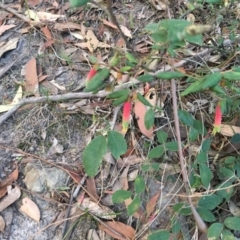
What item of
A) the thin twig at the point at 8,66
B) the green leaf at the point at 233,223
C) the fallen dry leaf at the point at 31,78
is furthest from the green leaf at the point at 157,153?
the thin twig at the point at 8,66

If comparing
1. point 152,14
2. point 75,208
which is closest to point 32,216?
point 75,208

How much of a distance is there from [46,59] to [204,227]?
1.11m

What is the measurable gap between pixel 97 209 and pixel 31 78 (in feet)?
2.37

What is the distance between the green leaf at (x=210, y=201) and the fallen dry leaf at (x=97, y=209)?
0.33m

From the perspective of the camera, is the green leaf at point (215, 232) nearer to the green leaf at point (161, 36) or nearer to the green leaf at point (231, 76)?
the green leaf at point (231, 76)

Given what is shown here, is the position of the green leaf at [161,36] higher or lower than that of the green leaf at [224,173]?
higher

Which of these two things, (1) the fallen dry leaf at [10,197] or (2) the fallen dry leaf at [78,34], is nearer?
(1) the fallen dry leaf at [10,197]

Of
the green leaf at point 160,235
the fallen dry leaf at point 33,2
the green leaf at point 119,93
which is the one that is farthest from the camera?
the fallen dry leaf at point 33,2

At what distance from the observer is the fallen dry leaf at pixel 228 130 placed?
68.3 inches

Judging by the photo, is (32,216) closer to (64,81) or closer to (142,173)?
(142,173)

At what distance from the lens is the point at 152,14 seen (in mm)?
2209

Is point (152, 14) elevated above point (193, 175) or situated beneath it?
elevated above

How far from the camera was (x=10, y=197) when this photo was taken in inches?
65.1

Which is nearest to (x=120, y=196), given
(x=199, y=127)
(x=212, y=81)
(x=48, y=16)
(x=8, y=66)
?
(x=199, y=127)
